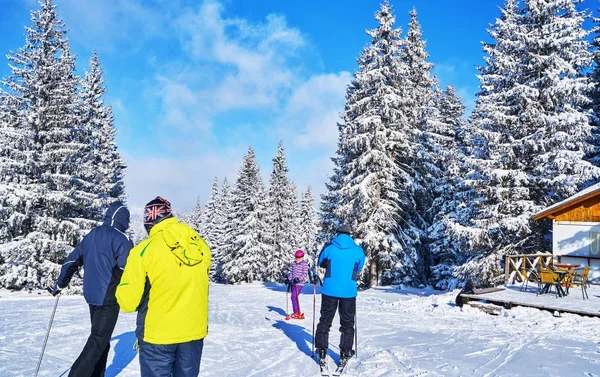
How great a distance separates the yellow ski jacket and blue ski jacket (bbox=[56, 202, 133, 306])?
1528 mm

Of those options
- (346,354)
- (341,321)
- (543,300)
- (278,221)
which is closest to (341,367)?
(346,354)

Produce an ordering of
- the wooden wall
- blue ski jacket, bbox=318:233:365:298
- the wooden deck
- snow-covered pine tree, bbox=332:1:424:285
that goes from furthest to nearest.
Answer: snow-covered pine tree, bbox=332:1:424:285, the wooden wall, the wooden deck, blue ski jacket, bbox=318:233:365:298

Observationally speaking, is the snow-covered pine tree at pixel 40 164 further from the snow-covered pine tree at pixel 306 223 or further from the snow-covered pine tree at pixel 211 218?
the snow-covered pine tree at pixel 306 223

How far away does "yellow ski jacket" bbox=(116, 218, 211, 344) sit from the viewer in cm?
318

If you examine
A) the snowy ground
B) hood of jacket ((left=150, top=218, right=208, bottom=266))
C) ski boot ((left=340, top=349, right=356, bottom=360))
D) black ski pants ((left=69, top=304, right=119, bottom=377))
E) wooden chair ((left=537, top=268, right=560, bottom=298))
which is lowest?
the snowy ground

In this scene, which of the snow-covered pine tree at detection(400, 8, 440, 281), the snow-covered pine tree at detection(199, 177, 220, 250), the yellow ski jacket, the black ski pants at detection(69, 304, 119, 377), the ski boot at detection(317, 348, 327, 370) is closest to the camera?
the yellow ski jacket

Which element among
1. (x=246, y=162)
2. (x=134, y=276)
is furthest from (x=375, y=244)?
(x=246, y=162)

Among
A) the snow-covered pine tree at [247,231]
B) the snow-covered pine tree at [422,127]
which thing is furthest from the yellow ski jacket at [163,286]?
the snow-covered pine tree at [247,231]

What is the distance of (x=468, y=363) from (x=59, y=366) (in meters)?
6.24

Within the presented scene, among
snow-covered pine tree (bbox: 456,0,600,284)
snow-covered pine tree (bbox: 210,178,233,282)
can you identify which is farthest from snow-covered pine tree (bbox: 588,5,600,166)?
snow-covered pine tree (bbox: 210,178,233,282)

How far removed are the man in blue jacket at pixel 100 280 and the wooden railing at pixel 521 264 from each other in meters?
15.3

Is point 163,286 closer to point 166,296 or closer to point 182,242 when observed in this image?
point 166,296

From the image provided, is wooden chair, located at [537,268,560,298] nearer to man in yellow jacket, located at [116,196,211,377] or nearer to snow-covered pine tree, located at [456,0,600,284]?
snow-covered pine tree, located at [456,0,600,284]

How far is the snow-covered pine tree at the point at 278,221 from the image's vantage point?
128 ft
